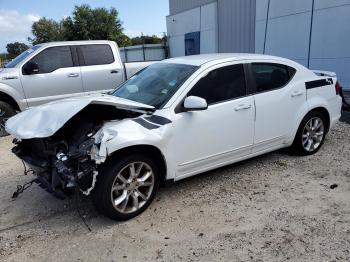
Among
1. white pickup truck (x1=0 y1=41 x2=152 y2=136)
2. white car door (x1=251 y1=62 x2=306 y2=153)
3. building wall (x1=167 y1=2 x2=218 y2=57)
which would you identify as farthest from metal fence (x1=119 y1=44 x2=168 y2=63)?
white car door (x1=251 y1=62 x2=306 y2=153)

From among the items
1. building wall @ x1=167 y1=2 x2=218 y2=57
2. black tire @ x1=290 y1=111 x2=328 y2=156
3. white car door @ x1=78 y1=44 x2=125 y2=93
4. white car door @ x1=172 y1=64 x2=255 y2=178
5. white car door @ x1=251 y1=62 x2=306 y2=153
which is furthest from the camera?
building wall @ x1=167 y1=2 x2=218 y2=57

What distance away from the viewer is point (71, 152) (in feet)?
11.7

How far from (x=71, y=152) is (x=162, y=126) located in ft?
3.21

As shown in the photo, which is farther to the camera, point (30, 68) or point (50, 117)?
point (30, 68)

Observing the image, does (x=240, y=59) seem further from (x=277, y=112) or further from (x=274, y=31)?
(x=274, y=31)

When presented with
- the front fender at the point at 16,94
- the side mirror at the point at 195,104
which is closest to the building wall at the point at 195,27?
the front fender at the point at 16,94

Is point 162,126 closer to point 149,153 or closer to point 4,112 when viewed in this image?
point 149,153

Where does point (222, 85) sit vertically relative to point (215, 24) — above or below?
below

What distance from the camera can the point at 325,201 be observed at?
4020 mm

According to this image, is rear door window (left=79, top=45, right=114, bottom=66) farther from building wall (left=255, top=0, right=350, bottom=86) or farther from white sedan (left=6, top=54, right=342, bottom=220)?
building wall (left=255, top=0, right=350, bottom=86)

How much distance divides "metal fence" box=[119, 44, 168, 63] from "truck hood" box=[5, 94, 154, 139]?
2036 centimetres

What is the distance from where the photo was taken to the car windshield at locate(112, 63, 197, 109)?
4.16 metres

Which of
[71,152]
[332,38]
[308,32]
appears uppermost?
[308,32]

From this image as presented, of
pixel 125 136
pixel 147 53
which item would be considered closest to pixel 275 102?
pixel 125 136
